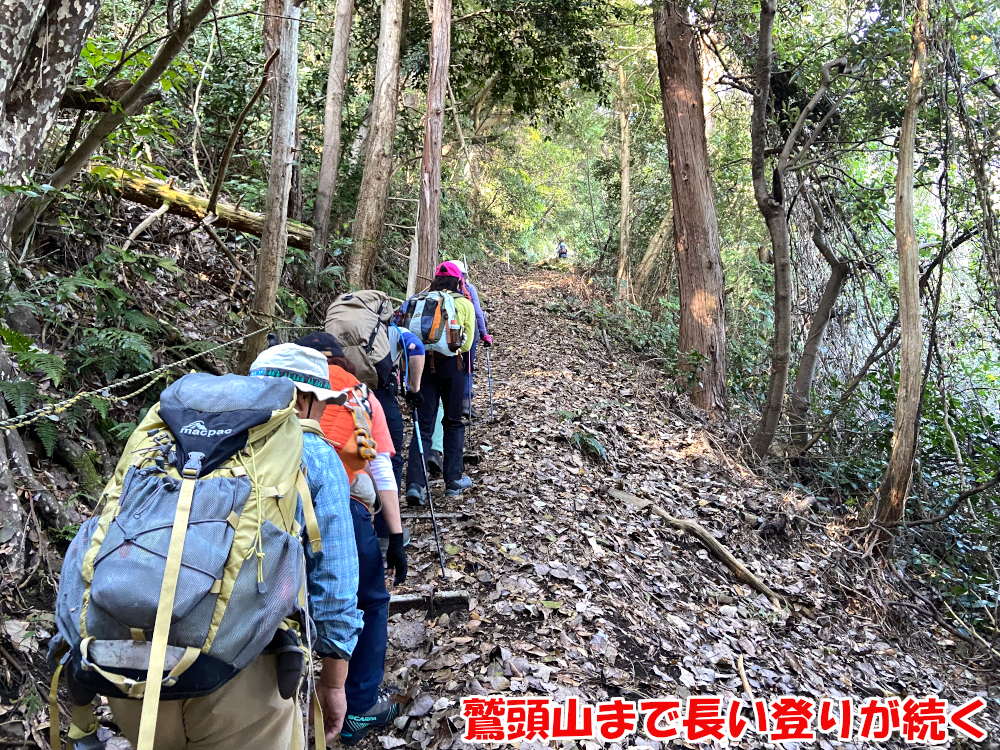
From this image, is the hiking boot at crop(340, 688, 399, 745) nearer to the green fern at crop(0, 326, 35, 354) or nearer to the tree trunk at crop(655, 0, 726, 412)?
the green fern at crop(0, 326, 35, 354)

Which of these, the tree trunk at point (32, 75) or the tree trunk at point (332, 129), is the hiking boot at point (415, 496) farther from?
the tree trunk at point (332, 129)

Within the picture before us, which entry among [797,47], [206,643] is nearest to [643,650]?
[206,643]

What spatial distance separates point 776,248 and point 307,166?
7619 millimetres

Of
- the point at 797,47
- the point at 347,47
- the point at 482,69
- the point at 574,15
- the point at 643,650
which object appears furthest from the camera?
the point at 482,69

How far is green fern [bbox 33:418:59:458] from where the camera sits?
14.4 ft

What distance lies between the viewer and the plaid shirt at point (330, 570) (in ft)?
7.80

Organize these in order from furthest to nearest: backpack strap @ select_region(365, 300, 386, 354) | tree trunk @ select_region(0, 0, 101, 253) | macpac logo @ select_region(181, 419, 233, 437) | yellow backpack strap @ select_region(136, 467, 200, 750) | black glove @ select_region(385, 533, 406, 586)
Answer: backpack strap @ select_region(365, 300, 386, 354), tree trunk @ select_region(0, 0, 101, 253), black glove @ select_region(385, 533, 406, 586), macpac logo @ select_region(181, 419, 233, 437), yellow backpack strap @ select_region(136, 467, 200, 750)

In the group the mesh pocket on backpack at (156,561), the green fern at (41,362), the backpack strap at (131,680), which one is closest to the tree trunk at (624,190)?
the green fern at (41,362)

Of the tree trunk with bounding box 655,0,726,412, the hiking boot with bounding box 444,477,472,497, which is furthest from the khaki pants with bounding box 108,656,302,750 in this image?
the tree trunk with bounding box 655,0,726,412

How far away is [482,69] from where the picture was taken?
1342 cm

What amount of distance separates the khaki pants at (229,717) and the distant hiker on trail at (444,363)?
4.04 m

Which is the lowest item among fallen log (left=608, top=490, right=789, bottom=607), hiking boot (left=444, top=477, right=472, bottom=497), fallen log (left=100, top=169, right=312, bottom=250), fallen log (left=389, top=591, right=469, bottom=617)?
fallen log (left=608, top=490, right=789, bottom=607)

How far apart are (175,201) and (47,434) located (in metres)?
4.14

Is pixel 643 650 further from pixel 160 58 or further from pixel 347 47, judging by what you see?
pixel 347 47
